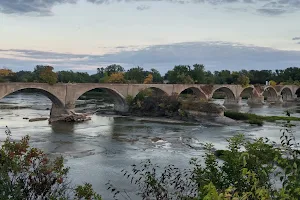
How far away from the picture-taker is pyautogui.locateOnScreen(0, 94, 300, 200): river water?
23844mm

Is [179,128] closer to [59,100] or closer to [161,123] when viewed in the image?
[161,123]

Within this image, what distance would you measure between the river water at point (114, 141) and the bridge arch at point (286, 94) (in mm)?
61759

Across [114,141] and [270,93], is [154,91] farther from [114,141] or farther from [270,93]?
[270,93]

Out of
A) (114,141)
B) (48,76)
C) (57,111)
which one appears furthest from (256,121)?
(48,76)

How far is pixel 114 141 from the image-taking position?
3450cm

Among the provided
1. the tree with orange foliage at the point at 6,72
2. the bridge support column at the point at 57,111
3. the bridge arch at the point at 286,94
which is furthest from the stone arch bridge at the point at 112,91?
the tree with orange foliage at the point at 6,72

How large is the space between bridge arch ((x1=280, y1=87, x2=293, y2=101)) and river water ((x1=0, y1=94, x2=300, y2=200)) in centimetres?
6176

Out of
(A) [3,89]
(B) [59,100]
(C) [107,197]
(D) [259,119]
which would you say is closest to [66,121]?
(B) [59,100]

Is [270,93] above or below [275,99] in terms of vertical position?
above

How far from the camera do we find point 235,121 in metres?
50.0

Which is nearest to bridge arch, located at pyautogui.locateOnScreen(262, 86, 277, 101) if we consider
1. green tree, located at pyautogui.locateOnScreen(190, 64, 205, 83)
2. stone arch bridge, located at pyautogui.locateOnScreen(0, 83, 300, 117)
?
stone arch bridge, located at pyautogui.locateOnScreen(0, 83, 300, 117)

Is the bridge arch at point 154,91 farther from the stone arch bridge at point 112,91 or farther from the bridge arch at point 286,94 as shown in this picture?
the bridge arch at point 286,94

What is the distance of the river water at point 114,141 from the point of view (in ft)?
78.2

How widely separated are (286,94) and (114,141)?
86.0 metres
